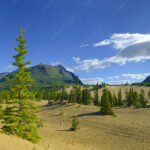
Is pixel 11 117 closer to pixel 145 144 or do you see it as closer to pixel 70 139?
pixel 70 139

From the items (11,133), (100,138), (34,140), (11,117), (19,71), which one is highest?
(19,71)

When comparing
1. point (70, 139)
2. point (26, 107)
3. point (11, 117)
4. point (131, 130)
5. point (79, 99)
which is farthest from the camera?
point (79, 99)

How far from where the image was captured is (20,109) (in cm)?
1495

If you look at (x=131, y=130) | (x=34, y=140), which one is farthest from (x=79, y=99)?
(x=34, y=140)

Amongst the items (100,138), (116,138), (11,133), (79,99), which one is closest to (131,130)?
(116,138)

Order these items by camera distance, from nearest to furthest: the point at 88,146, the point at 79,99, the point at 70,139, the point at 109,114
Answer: the point at 88,146 < the point at 70,139 < the point at 109,114 < the point at 79,99

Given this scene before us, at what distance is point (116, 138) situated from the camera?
2461cm

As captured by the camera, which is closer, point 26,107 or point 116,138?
point 26,107

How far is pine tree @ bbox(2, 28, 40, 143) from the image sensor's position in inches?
551

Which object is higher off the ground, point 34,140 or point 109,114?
point 34,140

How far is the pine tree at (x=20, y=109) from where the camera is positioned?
14.0 metres

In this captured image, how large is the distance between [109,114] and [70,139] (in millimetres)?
23592

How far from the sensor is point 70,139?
79.7 ft

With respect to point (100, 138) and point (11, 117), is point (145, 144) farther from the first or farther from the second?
point (11, 117)
